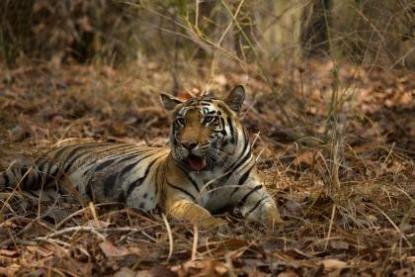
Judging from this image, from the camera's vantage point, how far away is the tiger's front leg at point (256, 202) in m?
5.26

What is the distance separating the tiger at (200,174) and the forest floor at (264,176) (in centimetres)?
18

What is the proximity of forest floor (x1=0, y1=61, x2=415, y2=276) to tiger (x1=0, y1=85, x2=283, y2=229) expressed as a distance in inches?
6.9

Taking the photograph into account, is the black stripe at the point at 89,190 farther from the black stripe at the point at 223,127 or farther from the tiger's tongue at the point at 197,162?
the black stripe at the point at 223,127

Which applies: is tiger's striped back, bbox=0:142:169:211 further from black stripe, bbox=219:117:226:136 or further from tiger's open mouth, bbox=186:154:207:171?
black stripe, bbox=219:117:226:136

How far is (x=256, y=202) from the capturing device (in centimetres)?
546

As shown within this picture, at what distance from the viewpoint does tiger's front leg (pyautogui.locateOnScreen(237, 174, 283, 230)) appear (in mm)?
5262

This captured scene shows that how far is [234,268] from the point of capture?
406 cm

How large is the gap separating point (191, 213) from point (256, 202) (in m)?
0.53

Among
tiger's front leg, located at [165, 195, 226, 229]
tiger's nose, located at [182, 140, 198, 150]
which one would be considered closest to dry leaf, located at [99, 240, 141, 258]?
Answer: tiger's front leg, located at [165, 195, 226, 229]

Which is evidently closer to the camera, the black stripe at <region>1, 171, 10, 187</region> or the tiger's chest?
the tiger's chest

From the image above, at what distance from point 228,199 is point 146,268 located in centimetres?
150

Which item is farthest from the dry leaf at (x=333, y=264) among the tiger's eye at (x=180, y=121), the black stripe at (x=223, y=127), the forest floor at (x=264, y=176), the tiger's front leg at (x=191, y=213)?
the tiger's eye at (x=180, y=121)

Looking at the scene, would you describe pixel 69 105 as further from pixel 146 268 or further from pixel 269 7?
pixel 146 268

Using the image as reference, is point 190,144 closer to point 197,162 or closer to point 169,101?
point 197,162
